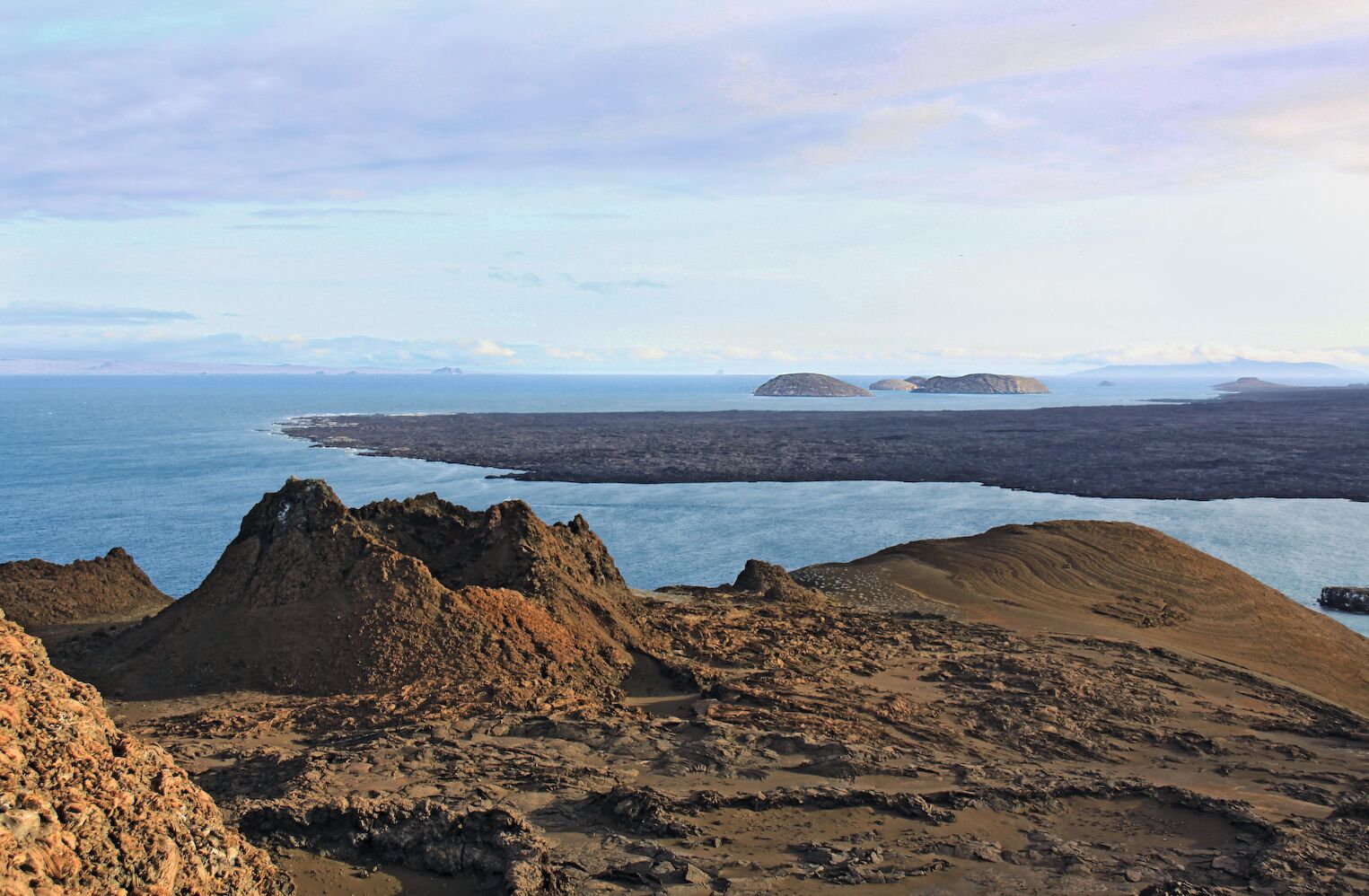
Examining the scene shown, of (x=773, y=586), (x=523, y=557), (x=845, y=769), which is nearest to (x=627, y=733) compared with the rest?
(x=845, y=769)

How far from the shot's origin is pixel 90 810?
6137 millimetres

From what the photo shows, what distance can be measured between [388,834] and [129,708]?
7.22m

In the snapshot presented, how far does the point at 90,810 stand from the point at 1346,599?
30932 mm

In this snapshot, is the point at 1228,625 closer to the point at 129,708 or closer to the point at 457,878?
the point at 457,878

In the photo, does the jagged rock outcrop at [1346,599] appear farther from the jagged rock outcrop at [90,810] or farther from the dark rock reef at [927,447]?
the jagged rock outcrop at [90,810]

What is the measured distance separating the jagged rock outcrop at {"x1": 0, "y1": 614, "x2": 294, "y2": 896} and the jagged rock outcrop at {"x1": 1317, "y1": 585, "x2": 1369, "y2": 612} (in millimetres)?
29164

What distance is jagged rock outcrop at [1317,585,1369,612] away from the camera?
2678 centimetres

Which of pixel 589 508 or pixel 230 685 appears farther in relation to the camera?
pixel 589 508

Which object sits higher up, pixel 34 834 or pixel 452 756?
pixel 34 834

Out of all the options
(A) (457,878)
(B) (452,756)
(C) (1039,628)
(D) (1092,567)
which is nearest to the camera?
(A) (457,878)

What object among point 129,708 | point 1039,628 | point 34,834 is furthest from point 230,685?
point 1039,628

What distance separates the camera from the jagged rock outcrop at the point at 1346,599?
2678 centimetres

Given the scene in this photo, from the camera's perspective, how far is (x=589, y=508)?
150 feet

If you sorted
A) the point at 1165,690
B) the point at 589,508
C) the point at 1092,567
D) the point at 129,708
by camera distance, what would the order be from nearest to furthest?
the point at 129,708
the point at 1165,690
the point at 1092,567
the point at 589,508
